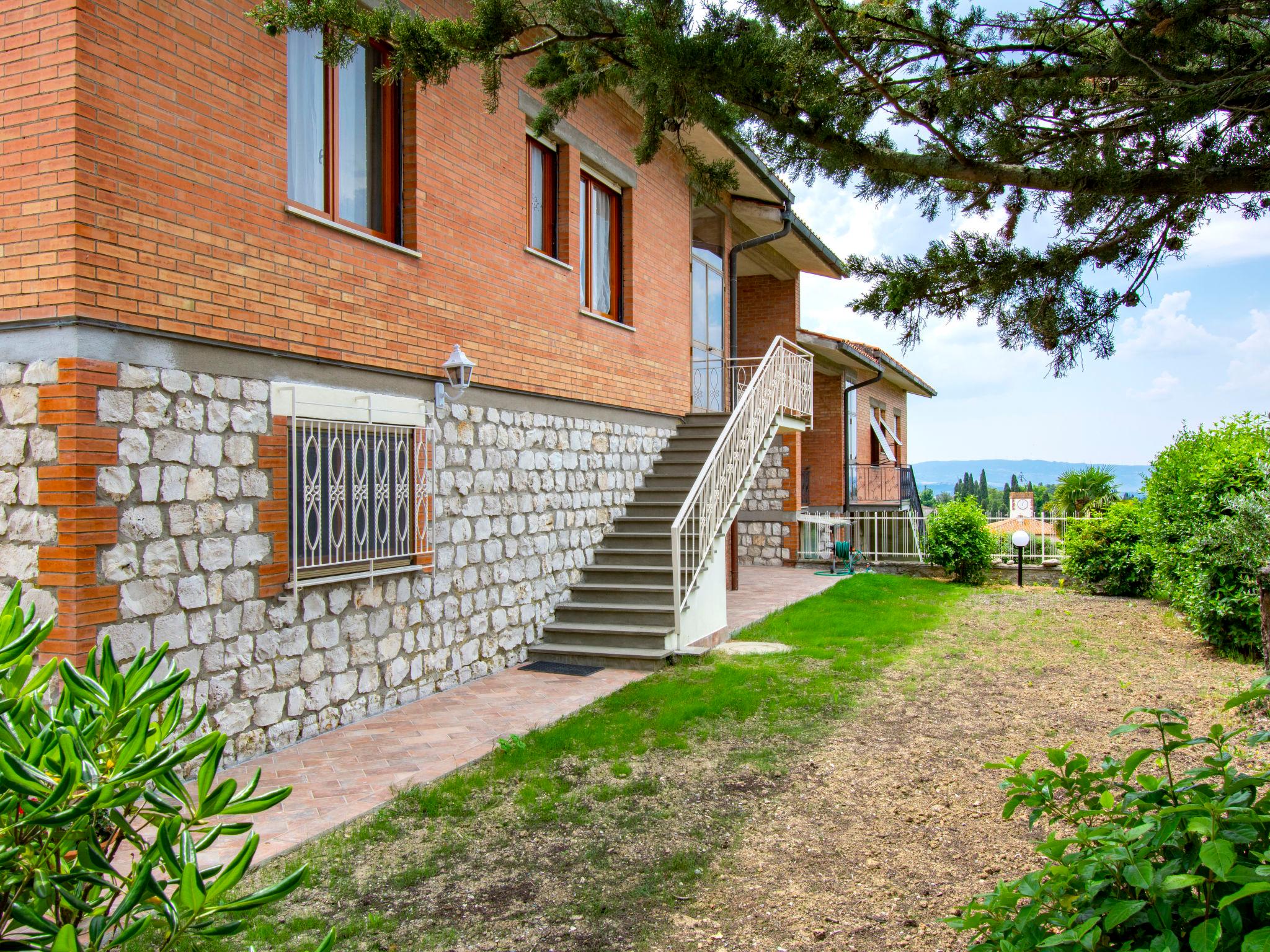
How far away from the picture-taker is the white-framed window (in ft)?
19.4

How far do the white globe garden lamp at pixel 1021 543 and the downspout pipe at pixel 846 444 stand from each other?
438 cm

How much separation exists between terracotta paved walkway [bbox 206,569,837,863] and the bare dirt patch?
2.04m

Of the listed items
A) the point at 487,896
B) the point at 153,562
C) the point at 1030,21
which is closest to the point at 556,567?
the point at 153,562

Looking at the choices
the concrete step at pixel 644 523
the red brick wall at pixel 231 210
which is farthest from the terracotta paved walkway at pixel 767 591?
the red brick wall at pixel 231 210

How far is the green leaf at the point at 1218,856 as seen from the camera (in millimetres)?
1793

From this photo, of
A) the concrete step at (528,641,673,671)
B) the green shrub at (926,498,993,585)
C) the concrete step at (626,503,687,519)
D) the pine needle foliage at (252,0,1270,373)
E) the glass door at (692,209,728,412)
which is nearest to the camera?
the pine needle foliage at (252,0,1270,373)

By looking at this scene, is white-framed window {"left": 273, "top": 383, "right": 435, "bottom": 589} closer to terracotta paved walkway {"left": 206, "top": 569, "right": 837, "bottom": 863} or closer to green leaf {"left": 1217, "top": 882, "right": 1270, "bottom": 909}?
terracotta paved walkway {"left": 206, "top": 569, "right": 837, "bottom": 863}

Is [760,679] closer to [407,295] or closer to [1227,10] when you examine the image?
[407,295]

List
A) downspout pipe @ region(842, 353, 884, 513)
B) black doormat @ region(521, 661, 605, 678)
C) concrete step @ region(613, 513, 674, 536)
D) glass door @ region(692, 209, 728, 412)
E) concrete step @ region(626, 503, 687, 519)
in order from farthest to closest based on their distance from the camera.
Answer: downspout pipe @ region(842, 353, 884, 513) < glass door @ region(692, 209, 728, 412) < concrete step @ region(626, 503, 687, 519) < concrete step @ region(613, 513, 674, 536) < black doormat @ region(521, 661, 605, 678)

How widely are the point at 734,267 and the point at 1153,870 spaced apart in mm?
13558

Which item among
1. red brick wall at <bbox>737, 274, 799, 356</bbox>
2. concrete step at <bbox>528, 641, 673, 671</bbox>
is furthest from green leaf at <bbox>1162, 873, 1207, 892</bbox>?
red brick wall at <bbox>737, 274, 799, 356</bbox>

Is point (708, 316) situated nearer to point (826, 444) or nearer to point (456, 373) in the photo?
point (826, 444)

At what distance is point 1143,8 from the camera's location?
312cm

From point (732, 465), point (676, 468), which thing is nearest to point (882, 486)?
point (676, 468)
